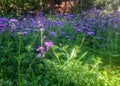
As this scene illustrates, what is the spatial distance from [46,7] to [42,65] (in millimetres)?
7285

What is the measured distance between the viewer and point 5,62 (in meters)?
3.29

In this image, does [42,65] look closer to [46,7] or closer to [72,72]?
[72,72]

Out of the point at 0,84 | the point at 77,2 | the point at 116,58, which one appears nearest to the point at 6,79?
the point at 0,84

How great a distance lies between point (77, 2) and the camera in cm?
1170

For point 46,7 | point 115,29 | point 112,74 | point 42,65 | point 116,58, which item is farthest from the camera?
point 46,7

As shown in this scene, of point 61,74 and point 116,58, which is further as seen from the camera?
point 116,58

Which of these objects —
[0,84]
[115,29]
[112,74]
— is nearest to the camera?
[0,84]

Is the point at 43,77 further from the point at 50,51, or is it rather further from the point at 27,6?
the point at 27,6

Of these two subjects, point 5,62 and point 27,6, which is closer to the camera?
point 5,62

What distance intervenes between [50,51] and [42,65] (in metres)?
0.69

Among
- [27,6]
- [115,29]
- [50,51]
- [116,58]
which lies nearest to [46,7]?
[27,6]

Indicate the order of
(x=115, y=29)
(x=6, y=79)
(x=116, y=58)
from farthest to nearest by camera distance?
1. (x=115, y=29)
2. (x=116, y=58)
3. (x=6, y=79)

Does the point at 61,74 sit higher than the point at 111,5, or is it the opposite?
the point at 61,74

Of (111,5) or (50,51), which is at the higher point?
(50,51)
